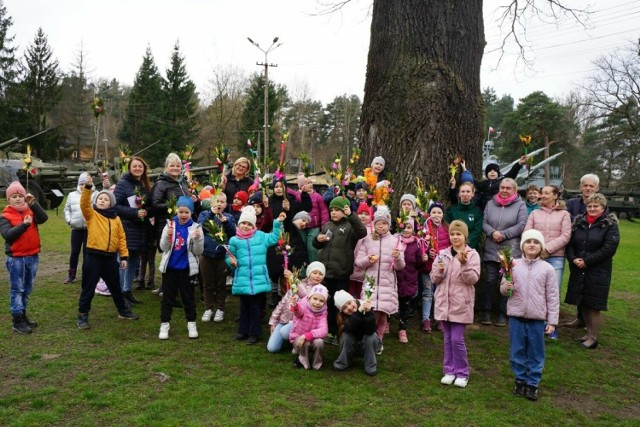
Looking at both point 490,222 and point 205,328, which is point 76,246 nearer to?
point 205,328

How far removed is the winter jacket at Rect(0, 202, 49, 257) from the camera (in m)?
5.86

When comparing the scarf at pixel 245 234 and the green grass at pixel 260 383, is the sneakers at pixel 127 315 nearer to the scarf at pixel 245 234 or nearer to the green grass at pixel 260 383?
the green grass at pixel 260 383

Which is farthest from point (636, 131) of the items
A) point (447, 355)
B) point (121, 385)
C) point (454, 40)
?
point (121, 385)

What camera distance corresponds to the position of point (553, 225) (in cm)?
653

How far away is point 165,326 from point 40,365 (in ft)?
4.47

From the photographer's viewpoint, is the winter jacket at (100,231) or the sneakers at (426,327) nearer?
the winter jacket at (100,231)

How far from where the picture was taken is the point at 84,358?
204 inches

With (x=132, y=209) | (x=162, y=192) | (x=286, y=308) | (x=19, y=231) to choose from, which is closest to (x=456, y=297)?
(x=286, y=308)

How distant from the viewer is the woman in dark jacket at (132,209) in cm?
691

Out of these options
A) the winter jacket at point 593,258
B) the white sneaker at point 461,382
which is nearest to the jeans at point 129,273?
the white sneaker at point 461,382

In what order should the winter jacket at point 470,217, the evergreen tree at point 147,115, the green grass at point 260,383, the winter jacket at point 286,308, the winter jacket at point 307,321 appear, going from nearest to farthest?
the green grass at point 260,383 → the winter jacket at point 307,321 → the winter jacket at point 286,308 → the winter jacket at point 470,217 → the evergreen tree at point 147,115

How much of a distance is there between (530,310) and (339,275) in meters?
2.13

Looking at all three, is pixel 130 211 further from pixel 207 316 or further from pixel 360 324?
pixel 360 324

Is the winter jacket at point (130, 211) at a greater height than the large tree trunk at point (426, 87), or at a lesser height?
lesser
